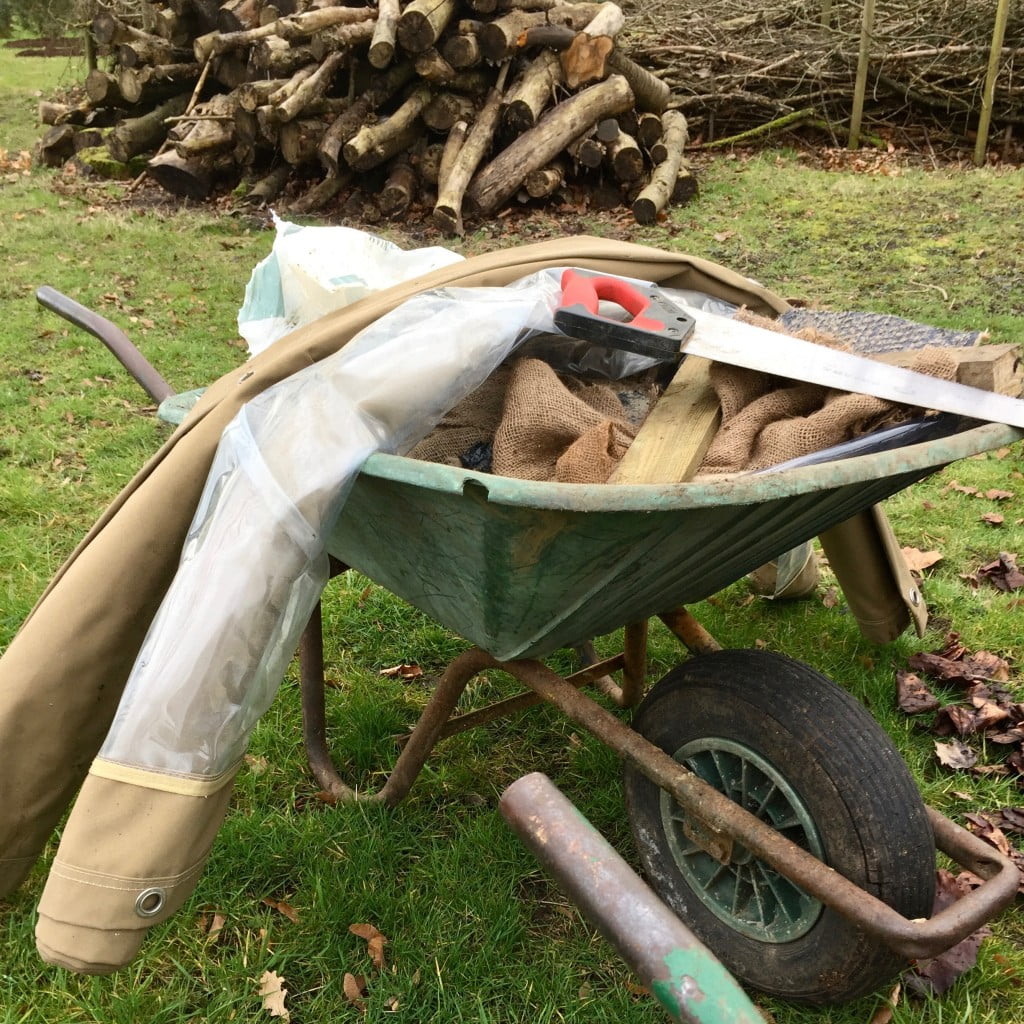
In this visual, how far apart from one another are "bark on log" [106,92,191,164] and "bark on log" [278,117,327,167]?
1.92m

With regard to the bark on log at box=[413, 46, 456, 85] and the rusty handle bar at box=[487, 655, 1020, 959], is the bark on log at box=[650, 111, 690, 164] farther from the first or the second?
the rusty handle bar at box=[487, 655, 1020, 959]

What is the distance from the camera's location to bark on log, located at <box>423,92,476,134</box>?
269 inches

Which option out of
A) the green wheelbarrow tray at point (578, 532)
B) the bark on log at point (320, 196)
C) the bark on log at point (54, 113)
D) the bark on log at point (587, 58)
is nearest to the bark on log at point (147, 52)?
the bark on log at point (54, 113)

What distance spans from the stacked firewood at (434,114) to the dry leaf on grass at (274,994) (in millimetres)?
5466

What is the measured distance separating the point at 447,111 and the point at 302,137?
1.12m

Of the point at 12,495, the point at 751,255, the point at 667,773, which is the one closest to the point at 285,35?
the point at 751,255

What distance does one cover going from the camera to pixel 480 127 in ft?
22.4

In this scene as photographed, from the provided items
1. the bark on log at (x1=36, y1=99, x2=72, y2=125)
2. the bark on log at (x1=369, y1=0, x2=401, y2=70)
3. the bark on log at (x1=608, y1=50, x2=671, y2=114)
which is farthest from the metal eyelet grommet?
the bark on log at (x1=36, y1=99, x2=72, y2=125)

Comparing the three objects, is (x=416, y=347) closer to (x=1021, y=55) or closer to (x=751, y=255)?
(x=751, y=255)

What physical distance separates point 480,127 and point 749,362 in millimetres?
5902

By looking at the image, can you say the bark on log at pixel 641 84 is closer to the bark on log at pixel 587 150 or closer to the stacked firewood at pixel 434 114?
A: the stacked firewood at pixel 434 114

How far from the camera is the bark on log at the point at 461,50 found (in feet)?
21.6

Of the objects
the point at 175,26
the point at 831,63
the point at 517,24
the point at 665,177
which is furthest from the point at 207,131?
the point at 831,63

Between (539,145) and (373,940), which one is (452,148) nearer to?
(539,145)
